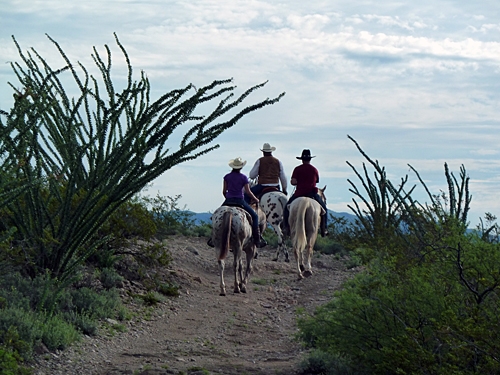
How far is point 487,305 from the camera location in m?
6.36

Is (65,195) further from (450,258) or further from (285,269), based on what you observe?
(285,269)

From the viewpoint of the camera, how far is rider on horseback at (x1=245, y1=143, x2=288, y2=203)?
53.6ft

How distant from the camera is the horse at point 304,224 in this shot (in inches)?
571

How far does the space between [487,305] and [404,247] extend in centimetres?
291

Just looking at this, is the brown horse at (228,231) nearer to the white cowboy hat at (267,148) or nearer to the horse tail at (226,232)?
the horse tail at (226,232)

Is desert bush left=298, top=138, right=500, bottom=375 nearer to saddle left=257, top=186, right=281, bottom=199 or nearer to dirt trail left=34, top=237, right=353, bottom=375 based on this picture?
dirt trail left=34, top=237, right=353, bottom=375

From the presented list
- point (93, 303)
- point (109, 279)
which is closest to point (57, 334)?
point (93, 303)

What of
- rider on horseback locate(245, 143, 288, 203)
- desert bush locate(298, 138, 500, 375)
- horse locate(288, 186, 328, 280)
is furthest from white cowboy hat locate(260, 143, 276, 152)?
desert bush locate(298, 138, 500, 375)

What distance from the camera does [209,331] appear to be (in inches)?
410

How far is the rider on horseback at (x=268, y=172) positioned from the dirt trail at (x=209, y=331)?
1.75 m

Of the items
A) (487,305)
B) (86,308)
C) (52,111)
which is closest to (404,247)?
(487,305)

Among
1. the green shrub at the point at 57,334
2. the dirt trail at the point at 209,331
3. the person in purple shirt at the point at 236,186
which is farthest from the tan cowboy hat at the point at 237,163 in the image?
the green shrub at the point at 57,334

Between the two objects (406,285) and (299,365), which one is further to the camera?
(299,365)

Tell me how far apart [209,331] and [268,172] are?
6603 mm
